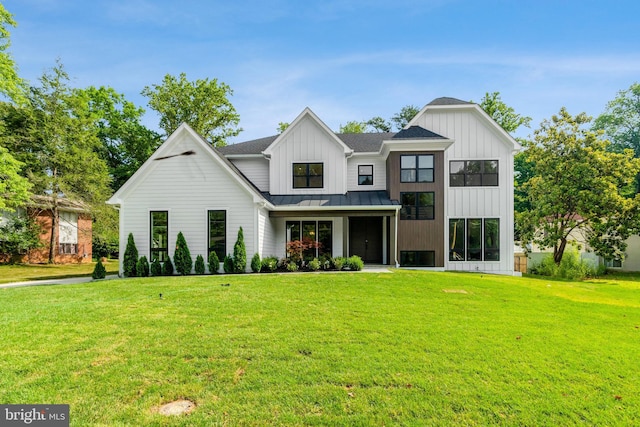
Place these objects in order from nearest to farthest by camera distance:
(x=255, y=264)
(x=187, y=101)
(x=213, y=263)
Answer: (x=255, y=264) < (x=213, y=263) < (x=187, y=101)

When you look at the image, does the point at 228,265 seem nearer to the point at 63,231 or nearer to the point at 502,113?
the point at 63,231

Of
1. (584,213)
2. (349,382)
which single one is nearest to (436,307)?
(349,382)

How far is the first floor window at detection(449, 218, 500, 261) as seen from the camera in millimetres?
16625

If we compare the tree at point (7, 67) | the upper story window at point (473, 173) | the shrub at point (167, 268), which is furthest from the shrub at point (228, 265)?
the tree at point (7, 67)

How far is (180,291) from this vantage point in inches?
372

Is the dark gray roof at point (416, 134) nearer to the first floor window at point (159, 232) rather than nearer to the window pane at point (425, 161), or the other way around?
the window pane at point (425, 161)

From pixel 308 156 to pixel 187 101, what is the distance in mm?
20441

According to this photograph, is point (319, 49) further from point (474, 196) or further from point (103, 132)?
point (103, 132)

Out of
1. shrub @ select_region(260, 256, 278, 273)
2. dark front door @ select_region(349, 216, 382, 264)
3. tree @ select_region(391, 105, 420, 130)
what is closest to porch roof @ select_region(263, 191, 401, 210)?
dark front door @ select_region(349, 216, 382, 264)

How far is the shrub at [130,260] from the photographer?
14023mm

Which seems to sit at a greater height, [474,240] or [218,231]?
[218,231]

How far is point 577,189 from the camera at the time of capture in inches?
723

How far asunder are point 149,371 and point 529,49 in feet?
52.2

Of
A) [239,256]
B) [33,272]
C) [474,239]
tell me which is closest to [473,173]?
[474,239]
